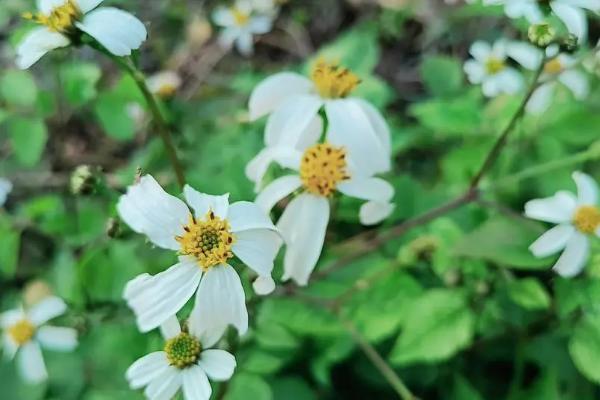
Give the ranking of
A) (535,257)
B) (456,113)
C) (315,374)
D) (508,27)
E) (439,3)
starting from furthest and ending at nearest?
(439,3)
(508,27)
(456,113)
(315,374)
(535,257)

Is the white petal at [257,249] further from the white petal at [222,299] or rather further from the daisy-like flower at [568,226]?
the daisy-like flower at [568,226]

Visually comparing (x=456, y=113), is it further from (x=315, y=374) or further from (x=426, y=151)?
(x=315, y=374)

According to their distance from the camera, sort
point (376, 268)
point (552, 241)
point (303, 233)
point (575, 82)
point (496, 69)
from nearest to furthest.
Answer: point (303, 233) → point (552, 241) → point (376, 268) → point (575, 82) → point (496, 69)

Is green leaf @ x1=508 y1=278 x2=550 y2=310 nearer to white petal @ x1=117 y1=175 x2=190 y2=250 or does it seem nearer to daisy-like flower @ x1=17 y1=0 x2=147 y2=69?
white petal @ x1=117 y1=175 x2=190 y2=250

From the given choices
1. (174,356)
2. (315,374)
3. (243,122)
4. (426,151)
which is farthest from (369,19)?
(174,356)

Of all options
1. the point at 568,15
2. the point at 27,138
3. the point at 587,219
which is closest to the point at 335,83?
the point at 568,15

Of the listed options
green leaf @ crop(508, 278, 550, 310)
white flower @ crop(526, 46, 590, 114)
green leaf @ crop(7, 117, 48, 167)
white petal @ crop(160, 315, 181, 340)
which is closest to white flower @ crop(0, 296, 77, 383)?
green leaf @ crop(7, 117, 48, 167)

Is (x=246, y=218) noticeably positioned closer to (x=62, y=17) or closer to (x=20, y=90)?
(x=62, y=17)
